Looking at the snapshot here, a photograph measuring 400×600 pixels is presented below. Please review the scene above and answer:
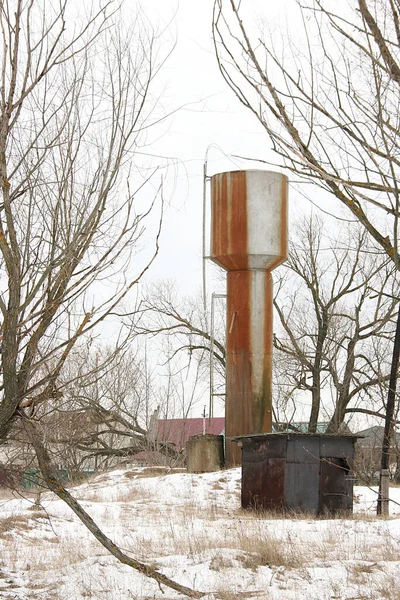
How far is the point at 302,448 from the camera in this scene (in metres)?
12.3

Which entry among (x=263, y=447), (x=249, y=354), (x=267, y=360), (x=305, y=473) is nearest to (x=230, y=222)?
(x=249, y=354)

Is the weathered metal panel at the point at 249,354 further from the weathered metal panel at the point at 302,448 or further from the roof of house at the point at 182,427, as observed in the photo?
the roof of house at the point at 182,427

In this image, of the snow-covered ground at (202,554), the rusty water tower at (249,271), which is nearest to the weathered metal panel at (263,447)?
the snow-covered ground at (202,554)

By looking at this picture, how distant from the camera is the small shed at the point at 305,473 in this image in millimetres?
12258

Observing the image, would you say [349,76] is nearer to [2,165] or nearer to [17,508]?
[2,165]

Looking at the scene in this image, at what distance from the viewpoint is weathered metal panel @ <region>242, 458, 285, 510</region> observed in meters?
12.4

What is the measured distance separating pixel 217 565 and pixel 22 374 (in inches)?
136

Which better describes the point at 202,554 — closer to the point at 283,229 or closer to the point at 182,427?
the point at 283,229

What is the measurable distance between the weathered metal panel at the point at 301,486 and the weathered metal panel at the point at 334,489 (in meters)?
0.12

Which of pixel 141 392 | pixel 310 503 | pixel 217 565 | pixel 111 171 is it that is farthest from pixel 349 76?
pixel 141 392

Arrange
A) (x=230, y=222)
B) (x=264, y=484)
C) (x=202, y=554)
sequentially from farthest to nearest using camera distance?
1. (x=230, y=222)
2. (x=264, y=484)
3. (x=202, y=554)

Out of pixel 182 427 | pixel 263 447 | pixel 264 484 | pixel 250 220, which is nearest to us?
pixel 264 484

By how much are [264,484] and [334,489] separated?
43.0 inches

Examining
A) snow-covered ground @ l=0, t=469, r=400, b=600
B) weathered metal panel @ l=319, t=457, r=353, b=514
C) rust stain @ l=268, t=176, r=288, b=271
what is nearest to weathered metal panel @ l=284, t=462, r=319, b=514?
weathered metal panel @ l=319, t=457, r=353, b=514
